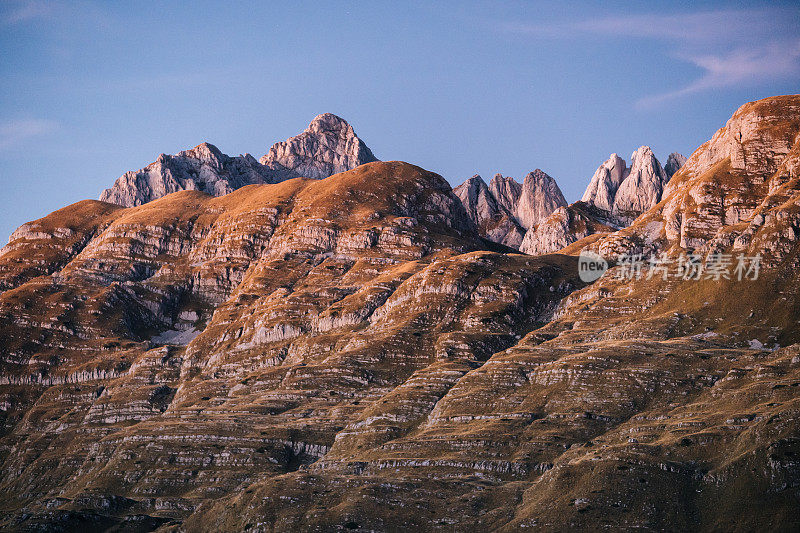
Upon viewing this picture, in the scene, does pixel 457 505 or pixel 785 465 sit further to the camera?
pixel 457 505

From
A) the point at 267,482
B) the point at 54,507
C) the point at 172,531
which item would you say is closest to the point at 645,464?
the point at 267,482

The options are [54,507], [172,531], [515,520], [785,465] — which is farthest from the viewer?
[54,507]

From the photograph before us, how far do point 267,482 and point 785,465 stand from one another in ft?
315

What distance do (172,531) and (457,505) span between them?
60361 mm

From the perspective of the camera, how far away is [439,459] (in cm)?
17275

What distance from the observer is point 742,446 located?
136500mm

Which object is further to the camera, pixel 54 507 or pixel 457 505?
pixel 54 507

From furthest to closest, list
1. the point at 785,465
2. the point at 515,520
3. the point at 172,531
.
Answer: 1. the point at 172,531
2. the point at 515,520
3. the point at 785,465

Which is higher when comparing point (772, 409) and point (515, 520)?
point (772, 409)

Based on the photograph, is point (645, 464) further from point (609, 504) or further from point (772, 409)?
point (772, 409)

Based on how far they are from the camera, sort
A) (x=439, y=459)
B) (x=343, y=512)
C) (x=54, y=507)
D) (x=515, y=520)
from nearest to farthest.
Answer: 1. (x=515, y=520)
2. (x=343, y=512)
3. (x=439, y=459)
4. (x=54, y=507)

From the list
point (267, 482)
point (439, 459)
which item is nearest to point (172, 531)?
point (267, 482)

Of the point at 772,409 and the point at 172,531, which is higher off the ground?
the point at 772,409

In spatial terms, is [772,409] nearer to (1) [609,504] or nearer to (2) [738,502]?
(2) [738,502]
